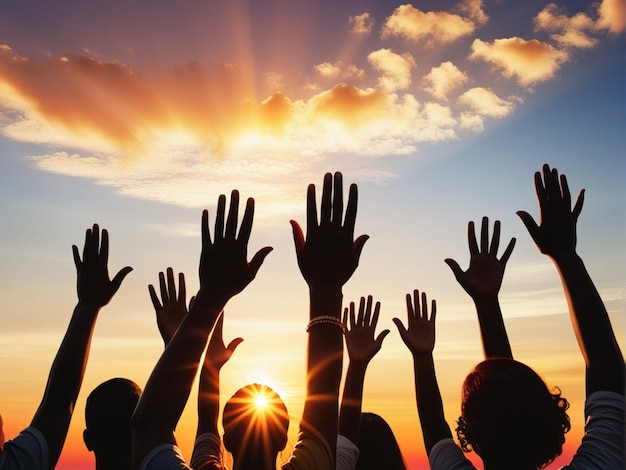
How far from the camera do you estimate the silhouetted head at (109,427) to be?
5309 millimetres

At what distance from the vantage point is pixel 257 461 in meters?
3.77

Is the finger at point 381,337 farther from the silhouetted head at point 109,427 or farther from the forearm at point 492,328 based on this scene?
the silhouetted head at point 109,427

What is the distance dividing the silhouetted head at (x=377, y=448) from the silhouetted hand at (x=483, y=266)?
190 centimetres

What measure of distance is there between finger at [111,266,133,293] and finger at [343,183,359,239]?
2922 mm

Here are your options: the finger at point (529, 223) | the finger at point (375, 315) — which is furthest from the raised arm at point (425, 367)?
the finger at point (529, 223)

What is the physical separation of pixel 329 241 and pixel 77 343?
2.72 m

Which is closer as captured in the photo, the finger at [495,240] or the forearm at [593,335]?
the forearm at [593,335]

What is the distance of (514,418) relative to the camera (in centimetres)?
364

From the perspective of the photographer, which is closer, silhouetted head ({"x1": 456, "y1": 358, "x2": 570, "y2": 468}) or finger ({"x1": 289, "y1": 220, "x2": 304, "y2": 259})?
silhouetted head ({"x1": 456, "y1": 358, "x2": 570, "y2": 468})

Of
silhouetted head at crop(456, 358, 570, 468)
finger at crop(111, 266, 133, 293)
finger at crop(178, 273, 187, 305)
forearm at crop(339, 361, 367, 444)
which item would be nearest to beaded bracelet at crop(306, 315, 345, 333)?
silhouetted head at crop(456, 358, 570, 468)

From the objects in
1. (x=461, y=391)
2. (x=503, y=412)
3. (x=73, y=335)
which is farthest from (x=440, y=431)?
(x=73, y=335)

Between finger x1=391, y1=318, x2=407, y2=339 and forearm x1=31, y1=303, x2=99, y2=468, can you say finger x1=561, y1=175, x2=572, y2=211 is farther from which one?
forearm x1=31, y1=303, x2=99, y2=468

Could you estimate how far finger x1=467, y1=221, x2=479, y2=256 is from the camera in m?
6.24

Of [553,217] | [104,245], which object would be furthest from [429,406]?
[104,245]
